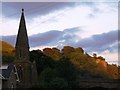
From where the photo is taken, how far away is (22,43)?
7112 cm

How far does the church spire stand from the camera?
70125mm

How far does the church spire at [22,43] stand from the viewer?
230ft

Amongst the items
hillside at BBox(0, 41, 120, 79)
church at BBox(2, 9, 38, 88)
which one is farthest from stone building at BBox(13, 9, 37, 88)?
hillside at BBox(0, 41, 120, 79)

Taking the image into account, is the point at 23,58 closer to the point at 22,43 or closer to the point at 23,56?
the point at 23,56

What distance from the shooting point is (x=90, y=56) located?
112 meters

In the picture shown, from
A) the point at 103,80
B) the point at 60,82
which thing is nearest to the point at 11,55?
the point at 103,80

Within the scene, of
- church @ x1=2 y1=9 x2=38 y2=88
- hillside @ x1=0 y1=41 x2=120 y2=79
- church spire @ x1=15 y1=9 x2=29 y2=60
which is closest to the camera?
church spire @ x1=15 y1=9 x2=29 y2=60

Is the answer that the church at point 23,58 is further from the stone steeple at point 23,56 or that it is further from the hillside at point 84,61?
the hillside at point 84,61

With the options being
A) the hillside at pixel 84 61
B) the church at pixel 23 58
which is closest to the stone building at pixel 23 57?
the church at pixel 23 58

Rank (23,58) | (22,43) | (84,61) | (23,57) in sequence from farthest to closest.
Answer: (84,61), (23,57), (23,58), (22,43)

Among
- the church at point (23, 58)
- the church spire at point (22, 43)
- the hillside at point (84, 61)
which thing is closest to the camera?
the church spire at point (22, 43)

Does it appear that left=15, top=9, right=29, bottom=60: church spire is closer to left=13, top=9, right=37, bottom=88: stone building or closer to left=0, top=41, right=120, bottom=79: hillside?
left=13, top=9, right=37, bottom=88: stone building

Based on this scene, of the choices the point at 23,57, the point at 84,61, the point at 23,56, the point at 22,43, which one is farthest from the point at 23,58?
the point at 84,61

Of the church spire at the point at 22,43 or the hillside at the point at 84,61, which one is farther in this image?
the hillside at the point at 84,61
